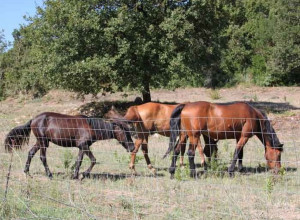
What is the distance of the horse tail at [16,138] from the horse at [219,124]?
3.11 m

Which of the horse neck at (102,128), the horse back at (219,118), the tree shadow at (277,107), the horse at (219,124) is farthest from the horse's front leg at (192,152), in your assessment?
the tree shadow at (277,107)

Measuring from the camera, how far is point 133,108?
9836 millimetres

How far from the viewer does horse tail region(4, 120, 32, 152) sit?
8492mm

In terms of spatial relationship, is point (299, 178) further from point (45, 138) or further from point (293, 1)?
point (293, 1)

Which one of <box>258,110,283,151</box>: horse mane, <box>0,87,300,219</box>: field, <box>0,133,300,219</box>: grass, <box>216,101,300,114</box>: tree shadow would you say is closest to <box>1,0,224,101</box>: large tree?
<box>216,101,300,114</box>: tree shadow

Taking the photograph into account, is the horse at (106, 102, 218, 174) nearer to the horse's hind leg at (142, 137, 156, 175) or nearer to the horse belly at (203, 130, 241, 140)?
A: the horse's hind leg at (142, 137, 156, 175)

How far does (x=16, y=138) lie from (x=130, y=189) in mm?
2866

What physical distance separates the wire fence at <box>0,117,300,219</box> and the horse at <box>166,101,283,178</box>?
0.14 metres

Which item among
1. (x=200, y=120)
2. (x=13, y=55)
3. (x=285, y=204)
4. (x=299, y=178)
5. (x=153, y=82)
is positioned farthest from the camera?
(x=13, y=55)

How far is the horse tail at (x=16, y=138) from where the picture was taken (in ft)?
27.9

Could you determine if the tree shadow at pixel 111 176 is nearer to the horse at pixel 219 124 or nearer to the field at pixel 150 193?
the field at pixel 150 193

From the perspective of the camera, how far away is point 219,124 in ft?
30.0

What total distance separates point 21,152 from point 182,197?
425cm

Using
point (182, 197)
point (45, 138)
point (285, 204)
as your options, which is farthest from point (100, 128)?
point (285, 204)
